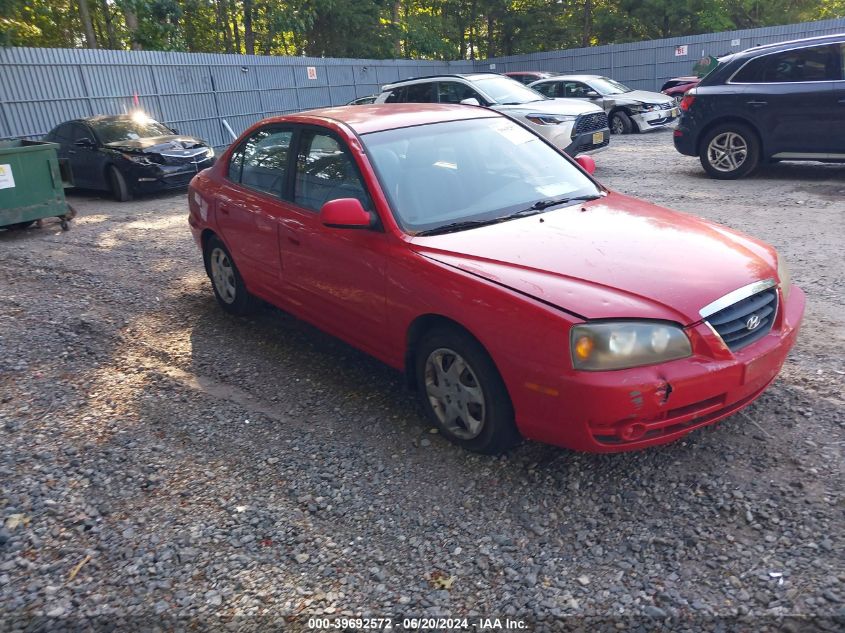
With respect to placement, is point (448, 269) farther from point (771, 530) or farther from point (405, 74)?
point (405, 74)

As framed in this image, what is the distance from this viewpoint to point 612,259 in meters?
3.34

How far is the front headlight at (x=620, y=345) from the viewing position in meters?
2.89

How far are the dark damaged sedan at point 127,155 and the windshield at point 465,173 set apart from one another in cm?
892

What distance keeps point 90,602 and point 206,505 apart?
26.1 inches

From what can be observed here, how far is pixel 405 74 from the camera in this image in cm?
2764

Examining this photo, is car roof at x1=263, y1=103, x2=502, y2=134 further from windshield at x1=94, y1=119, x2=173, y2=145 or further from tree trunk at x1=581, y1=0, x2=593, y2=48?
tree trunk at x1=581, y1=0, x2=593, y2=48

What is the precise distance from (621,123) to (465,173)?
46.0 ft

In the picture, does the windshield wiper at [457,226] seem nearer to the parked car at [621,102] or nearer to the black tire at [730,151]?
the black tire at [730,151]

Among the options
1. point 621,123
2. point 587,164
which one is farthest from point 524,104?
point 587,164

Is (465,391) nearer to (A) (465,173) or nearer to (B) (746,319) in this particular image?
(B) (746,319)

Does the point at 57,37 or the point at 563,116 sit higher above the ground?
the point at 57,37

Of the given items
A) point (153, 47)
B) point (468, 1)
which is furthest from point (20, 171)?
point (468, 1)

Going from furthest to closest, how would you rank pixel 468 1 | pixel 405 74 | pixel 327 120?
pixel 468 1
pixel 405 74
pixel 327 120

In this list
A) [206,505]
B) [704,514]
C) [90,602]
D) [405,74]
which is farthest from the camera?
[405,74]
